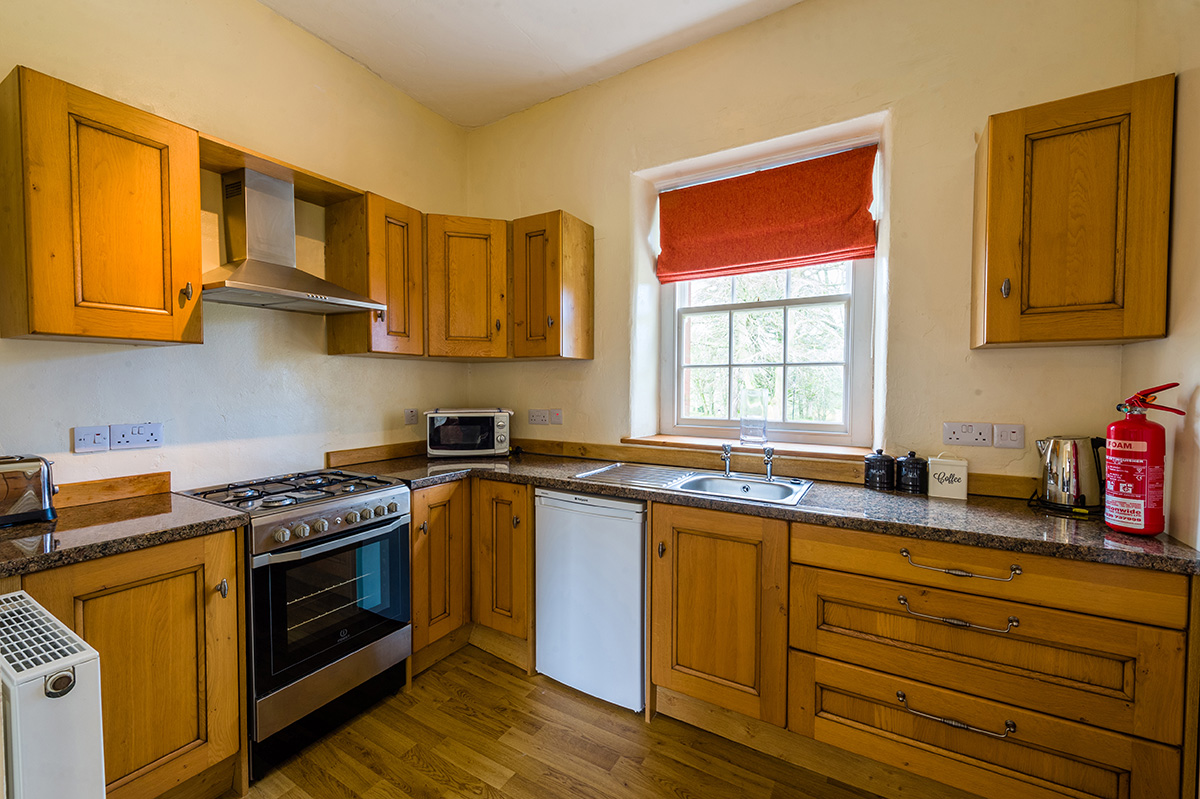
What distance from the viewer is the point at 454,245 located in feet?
8.73

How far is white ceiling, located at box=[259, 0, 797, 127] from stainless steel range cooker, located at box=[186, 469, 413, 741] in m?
2.06

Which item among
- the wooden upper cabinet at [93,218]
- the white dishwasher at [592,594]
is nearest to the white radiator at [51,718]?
the wooden upper cabinet at [93,218]

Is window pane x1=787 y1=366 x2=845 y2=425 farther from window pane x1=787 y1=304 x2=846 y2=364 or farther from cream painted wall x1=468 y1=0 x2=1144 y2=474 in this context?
cream painted wall x1=468 y1=0 x2=1144 y2=474

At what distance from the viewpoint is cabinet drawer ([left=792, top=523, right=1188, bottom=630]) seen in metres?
1.26

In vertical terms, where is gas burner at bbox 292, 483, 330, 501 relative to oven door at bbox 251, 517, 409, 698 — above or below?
above

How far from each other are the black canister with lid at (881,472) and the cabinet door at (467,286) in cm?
183

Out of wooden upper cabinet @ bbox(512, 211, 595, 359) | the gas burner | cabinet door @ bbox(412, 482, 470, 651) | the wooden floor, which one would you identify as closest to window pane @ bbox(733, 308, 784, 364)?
wooden upper cabinet @ bbox(512, 211, 595, 359)

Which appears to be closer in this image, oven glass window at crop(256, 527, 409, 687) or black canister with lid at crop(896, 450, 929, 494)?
oven glass window at crop(256, 527, 409, 687)

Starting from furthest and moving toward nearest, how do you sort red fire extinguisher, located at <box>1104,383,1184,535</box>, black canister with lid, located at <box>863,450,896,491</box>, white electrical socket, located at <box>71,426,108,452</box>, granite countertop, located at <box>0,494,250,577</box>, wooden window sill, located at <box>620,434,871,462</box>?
wooden window sill, located at <box>620,434,871,462</box>, black canister with lid, located at <box>863,450,896,491</box>, white electrical socket, located at <box>71,426,108,452</box>, red fire extinguisher, located at <box>1104,383,1184,535</box>, granite countertop, located at <box>0,494,250,577</box>

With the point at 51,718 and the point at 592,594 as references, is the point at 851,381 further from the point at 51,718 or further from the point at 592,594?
the point at 51,718

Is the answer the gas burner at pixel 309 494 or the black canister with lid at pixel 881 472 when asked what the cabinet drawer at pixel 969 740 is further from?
the gas burner at pixel 309 494

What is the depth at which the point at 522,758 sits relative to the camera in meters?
1.83

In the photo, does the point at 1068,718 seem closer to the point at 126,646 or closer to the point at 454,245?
the point at 126,646

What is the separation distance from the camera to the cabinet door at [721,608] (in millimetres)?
Result: 1738
